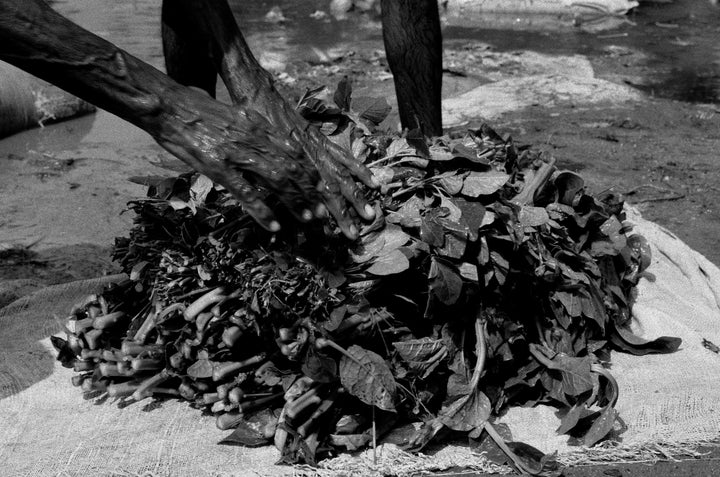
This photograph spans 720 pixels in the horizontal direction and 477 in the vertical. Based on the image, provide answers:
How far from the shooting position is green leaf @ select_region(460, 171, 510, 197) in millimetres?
2377

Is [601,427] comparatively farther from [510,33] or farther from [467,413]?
[510,33]

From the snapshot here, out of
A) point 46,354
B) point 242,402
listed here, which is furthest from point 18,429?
point 242,402

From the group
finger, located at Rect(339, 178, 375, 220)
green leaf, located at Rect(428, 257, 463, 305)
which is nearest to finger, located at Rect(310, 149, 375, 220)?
finger, located at Rect(339, 178, 375, 220)

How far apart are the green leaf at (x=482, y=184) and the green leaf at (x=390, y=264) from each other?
0.33 meters

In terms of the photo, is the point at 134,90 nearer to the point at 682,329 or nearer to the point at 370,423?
the point at 370,423

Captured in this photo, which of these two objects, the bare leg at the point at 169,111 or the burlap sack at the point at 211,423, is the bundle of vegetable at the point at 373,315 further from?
the bare leg at the point at 169,111

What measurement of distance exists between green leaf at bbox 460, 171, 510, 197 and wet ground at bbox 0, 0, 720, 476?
2.66 feet

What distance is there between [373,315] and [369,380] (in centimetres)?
19

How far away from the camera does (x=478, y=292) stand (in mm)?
2303

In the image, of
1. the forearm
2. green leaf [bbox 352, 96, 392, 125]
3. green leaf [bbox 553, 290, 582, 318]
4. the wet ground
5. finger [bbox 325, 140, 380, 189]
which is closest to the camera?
the forearm

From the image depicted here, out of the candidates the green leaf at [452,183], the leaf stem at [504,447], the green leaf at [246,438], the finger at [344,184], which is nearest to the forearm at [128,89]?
the finger at [344,184]

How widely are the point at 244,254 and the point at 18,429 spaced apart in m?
0.82

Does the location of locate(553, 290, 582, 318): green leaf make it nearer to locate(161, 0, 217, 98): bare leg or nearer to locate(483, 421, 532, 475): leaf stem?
locate(483, 421, 532, 475): leaf stem

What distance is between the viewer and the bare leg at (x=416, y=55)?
10.5ft
